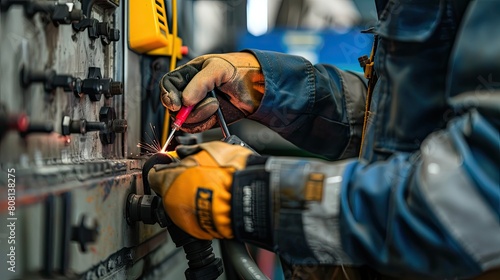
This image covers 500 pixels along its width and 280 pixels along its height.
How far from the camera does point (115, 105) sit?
1155 millimetres

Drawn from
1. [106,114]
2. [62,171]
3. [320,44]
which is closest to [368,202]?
[62,171]

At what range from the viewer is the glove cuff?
812mm

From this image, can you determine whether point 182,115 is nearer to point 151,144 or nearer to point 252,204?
point 151,144

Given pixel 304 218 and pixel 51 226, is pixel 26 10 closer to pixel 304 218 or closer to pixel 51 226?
pixel 51 226

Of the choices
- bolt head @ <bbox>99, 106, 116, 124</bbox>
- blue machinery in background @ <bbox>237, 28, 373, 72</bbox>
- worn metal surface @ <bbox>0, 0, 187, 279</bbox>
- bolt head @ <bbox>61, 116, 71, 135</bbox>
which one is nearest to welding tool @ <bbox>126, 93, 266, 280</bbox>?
worn metal surface @ <bbox>0, 0, 187, 279</bbox>

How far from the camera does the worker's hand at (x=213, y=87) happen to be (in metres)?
1.21

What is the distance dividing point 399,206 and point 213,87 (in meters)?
0.69

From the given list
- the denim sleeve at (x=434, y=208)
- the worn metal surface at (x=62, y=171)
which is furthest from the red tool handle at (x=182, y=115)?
the denim sleeve at (x=434, y=208)

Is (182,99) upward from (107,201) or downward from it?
upward

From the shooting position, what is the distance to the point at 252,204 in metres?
0.81

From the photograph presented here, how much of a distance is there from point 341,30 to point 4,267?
1972 mm

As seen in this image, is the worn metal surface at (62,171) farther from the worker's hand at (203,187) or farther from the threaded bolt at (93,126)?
the worker's hand at (203,187)

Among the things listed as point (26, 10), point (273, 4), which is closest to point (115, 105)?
point (26, 10)

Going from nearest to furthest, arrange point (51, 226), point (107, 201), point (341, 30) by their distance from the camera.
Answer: point (51, 226) < point (107, 201) < point (341, 30)
